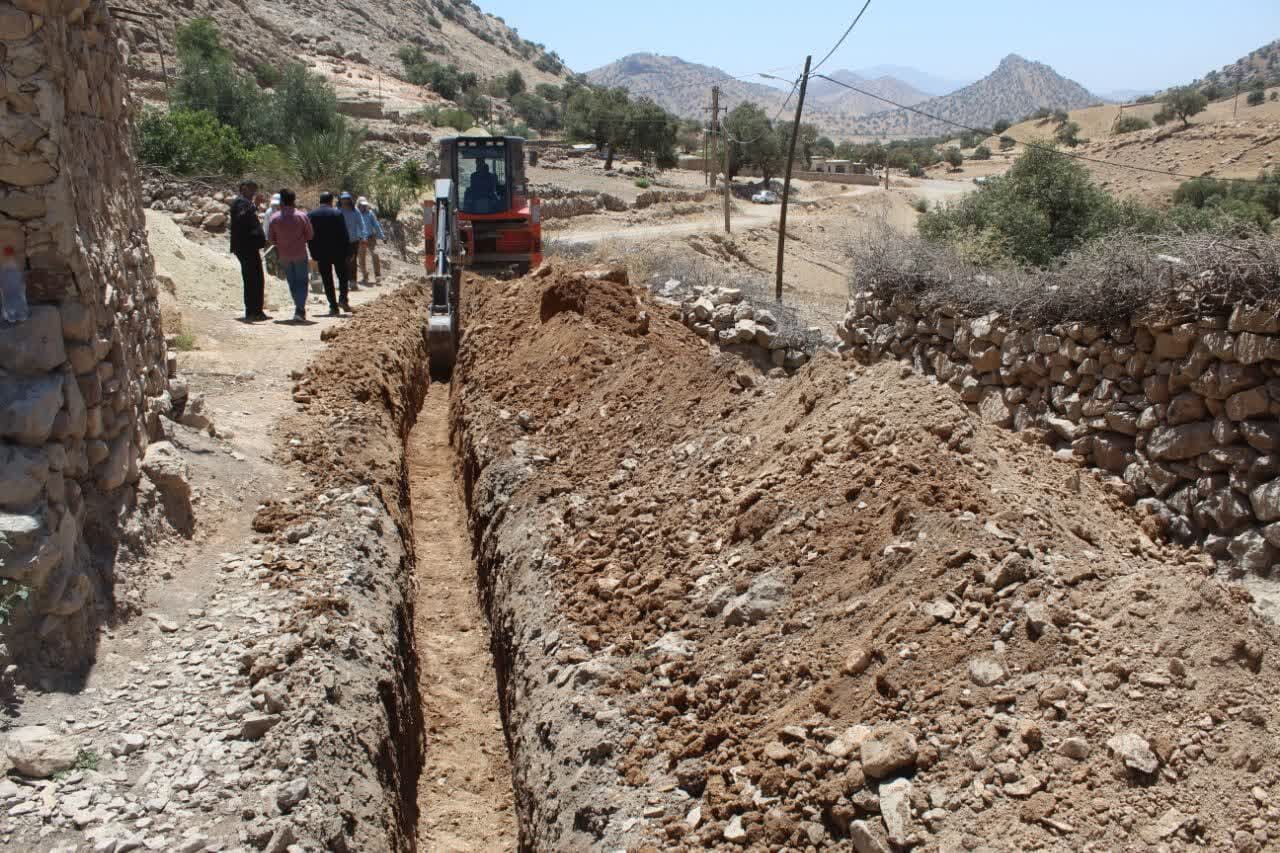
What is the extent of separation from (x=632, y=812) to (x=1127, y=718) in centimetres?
195

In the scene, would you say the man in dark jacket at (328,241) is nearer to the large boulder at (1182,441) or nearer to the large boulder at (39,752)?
the large boulder at (39,752)

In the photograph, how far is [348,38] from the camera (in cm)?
5756

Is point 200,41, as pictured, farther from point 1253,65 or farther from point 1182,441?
point 1253,65

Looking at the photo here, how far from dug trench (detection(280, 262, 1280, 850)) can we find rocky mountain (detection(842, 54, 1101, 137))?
150 metres

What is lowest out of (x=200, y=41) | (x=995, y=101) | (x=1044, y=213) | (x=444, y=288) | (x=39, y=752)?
(x=39, y=752)

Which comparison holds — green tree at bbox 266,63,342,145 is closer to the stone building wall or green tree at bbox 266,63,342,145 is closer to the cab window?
the cab window

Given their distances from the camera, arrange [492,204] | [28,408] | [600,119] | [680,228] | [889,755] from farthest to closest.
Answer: [600,119], [680,228], [492,204], [28,408], [889,755]

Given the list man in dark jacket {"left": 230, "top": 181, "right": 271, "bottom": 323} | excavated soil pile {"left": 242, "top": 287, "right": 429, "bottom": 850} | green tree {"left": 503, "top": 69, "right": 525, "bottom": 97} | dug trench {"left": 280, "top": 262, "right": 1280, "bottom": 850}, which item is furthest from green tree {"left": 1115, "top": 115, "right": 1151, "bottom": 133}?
excavated soil pile {"left": 242, "top": 287, "right": 429, "bottom": 850}

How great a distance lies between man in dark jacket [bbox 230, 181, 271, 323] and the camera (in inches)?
417

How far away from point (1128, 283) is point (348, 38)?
58870 millimetres

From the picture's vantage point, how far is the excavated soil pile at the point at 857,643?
331 cm

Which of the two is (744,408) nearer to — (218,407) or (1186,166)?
(218,407)

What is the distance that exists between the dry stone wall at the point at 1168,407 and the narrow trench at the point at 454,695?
4384mm

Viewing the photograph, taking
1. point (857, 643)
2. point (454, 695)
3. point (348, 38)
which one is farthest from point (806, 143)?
point (857, 643)
